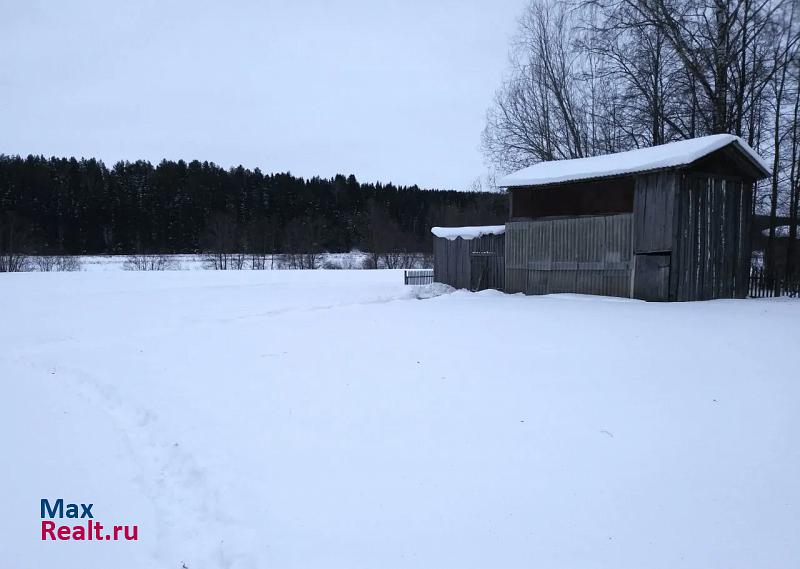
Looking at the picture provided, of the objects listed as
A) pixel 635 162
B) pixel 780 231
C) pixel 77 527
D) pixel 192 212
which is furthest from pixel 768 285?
pixel 192 212

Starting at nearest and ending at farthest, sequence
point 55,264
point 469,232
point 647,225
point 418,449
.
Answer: point 418,449 < point 647,225 < point 469,232 < point 55,264

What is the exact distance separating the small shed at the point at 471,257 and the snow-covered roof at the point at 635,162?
8.27ft

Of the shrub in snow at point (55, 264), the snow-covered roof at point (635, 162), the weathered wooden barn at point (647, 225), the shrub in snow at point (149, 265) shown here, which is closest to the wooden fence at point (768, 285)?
the weathered wooden barn at point (647, 225)

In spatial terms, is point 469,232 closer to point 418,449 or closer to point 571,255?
point 571,255

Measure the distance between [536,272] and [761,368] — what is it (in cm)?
1161

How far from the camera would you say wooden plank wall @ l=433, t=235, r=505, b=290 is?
2061 cm

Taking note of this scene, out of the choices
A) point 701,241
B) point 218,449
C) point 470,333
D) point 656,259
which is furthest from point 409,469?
point 701,241

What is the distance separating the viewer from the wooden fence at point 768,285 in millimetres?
17781

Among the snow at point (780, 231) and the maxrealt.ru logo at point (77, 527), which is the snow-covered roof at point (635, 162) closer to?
the snow at point (780, 231)

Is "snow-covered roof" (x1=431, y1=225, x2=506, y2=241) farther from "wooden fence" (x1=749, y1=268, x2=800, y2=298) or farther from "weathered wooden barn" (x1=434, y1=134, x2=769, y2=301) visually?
"wooden fence" (x1=749, y1=268, x2=800, y2=298)

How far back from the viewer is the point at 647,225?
15.5 metres

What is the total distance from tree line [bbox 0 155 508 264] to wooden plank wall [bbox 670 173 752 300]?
120 feet

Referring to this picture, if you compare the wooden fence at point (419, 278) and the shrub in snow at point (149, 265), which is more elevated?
the shrub in snow at point (149, 265)

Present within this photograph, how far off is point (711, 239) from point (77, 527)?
56.0 ft
